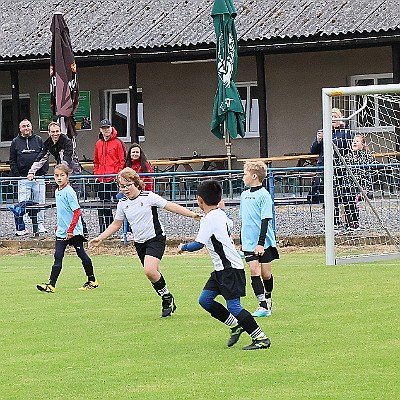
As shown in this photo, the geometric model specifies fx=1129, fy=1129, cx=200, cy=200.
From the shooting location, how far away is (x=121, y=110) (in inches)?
1169

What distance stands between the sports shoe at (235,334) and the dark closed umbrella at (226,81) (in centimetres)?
1094

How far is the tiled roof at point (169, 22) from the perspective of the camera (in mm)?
25438

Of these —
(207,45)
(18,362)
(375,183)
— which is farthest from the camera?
(207,45)

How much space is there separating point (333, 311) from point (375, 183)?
22.3 ft

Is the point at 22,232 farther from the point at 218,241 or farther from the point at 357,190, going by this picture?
the point at 218,241

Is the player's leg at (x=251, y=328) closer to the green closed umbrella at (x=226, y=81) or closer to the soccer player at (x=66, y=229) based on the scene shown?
the soccer player at (x=66, y=229)

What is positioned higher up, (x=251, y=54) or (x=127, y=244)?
(x=251, y=54)

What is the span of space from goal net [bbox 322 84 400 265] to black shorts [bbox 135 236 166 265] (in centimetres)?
431

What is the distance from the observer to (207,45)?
2589 cm

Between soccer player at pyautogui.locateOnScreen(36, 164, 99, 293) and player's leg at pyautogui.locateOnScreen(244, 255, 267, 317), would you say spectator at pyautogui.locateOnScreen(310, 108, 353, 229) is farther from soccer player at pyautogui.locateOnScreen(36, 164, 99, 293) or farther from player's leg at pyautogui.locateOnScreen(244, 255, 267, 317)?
player's leg at pyautogui.locateOnScreen(244, 255, 267, 317)

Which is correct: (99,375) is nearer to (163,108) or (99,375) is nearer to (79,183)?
(79,183)

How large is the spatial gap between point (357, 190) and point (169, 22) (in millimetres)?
→ 12326

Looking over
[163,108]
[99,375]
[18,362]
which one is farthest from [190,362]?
[163,108]

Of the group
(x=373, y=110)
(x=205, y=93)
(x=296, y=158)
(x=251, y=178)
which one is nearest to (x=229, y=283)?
(x=251, y=178)
